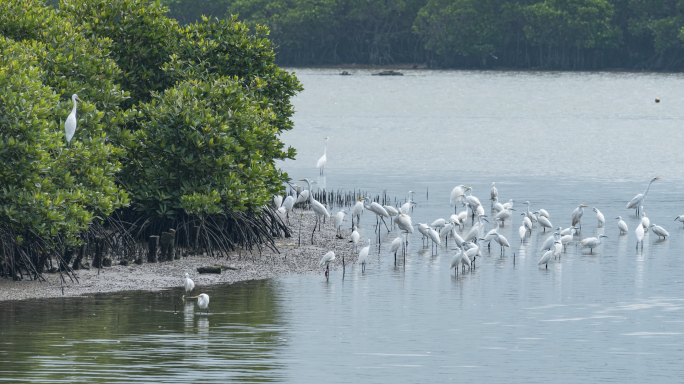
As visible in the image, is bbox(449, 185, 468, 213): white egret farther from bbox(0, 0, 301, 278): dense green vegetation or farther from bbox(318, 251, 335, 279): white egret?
bbox(318, 251, 335, 279): white egret

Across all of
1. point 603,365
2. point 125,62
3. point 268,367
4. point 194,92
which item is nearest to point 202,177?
point 194,92

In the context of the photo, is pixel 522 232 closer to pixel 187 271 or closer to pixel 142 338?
pixel 187 271

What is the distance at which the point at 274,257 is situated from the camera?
923 inches

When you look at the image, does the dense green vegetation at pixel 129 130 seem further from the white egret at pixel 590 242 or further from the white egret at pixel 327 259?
the white egret at pixel 590 242

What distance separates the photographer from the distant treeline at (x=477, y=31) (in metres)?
135

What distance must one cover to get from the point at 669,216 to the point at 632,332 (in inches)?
604

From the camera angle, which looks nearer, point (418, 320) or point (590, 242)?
point (418, 320)

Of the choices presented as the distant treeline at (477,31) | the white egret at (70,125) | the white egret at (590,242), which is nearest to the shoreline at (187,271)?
the white egret at (70,125)

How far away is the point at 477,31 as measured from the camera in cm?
13938

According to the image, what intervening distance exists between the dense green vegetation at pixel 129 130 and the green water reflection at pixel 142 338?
1.69 meters

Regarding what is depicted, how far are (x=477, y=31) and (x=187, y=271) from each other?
12178 cm

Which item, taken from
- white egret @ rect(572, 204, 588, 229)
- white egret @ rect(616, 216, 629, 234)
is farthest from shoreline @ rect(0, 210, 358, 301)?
white egret @ rect(616, 216, 629, 234)

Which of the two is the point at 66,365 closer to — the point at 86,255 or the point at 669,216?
the point at 86,255

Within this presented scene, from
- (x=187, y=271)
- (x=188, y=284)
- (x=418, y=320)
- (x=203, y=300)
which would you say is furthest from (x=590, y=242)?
(x=203, y=300)
